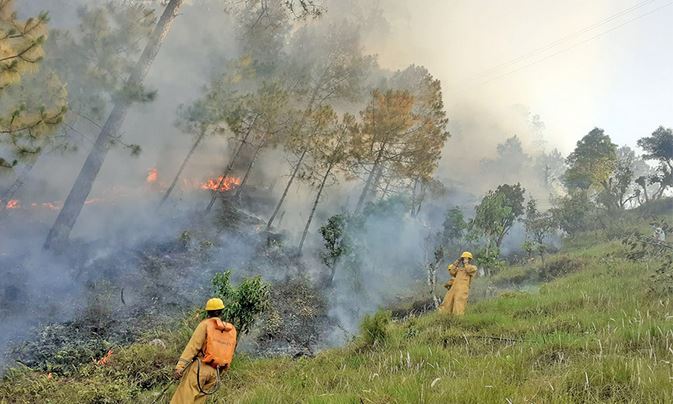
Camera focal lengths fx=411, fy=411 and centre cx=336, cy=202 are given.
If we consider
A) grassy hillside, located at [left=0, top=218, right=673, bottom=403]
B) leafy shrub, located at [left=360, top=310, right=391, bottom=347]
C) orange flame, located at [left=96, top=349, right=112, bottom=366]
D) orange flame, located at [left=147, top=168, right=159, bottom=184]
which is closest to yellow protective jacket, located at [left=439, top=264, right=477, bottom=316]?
grassy hillside, located at [left=0, top=218, right=673, bottom=403]

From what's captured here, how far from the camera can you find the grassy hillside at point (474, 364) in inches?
151

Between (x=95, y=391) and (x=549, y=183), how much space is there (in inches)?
3556

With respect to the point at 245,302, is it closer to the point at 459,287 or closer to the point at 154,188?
the point at 459,287

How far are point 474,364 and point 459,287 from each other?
5.92m

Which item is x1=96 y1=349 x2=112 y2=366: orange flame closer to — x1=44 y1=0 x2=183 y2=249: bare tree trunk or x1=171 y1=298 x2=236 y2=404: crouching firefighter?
x1=171 y1=298 x2=236 y2=404: crouching firefighter

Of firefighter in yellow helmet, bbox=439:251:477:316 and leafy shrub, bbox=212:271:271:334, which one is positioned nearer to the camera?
leafy shrub, bbox=212:271:271:334

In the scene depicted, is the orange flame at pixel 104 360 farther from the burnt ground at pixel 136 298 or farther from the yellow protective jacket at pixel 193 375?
the yellow protective jacket at pixel 193 375

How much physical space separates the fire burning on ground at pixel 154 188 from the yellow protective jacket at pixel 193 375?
15810 mm

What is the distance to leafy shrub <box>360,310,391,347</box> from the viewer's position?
7371mm

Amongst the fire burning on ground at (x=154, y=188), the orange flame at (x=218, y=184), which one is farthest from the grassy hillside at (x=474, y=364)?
the orange flame at (x=218, y=184)

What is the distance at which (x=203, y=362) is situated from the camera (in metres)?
5.30

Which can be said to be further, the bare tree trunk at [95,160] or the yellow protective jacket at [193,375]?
the bare tree trunk at [95,160]

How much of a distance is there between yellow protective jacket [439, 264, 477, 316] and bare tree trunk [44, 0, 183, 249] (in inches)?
443

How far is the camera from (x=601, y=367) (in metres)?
4.05
